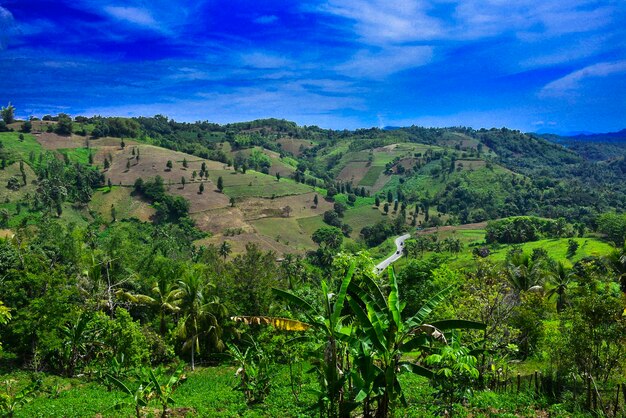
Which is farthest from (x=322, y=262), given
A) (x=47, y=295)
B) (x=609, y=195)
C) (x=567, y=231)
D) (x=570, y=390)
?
(x=609, y=195)

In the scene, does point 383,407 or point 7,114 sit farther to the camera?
point 7,114

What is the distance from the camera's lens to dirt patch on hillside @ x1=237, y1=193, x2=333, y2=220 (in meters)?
152

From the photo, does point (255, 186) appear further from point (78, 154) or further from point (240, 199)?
point (78, 154)

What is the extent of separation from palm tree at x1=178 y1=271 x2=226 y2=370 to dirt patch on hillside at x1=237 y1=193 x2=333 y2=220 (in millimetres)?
109445

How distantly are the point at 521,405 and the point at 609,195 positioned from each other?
21016 cm

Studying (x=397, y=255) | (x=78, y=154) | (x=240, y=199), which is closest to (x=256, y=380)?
(x=397, y=255)

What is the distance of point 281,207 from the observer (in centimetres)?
16150

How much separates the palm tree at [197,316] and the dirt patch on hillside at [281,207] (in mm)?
109445

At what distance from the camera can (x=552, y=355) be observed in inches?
830

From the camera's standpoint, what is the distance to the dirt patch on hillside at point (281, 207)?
152 meters

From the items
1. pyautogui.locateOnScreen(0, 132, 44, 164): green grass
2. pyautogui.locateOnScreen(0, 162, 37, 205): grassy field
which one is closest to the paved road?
pyautogui.locateOnScreen(0, 162, 37, 205): grassy field

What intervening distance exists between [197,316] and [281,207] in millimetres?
127360

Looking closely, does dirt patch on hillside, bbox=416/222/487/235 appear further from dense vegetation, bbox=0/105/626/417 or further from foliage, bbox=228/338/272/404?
foliage, bbox=228/338/272/404

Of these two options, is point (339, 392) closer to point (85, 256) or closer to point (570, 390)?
point (570, 390)
